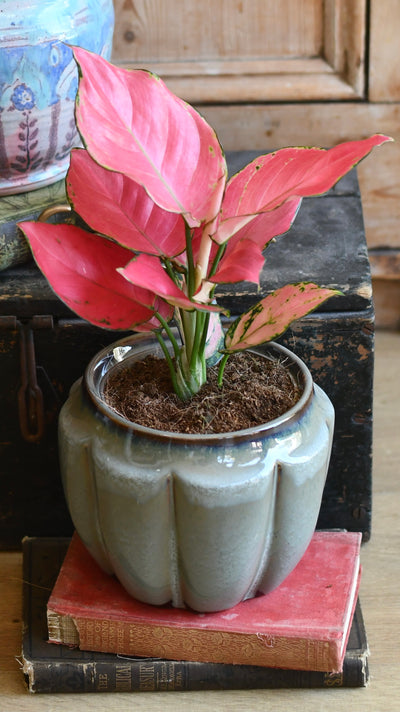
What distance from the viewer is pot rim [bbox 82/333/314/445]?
0.64m

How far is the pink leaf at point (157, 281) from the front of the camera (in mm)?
579

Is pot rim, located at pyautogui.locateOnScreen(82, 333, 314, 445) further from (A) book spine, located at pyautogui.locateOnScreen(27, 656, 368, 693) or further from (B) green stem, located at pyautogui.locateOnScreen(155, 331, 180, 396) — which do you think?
(A) book spine, located at pyautogui.locateOnScreen(27, 656, 368, 693)

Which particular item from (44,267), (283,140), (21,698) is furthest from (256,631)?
(283,140)

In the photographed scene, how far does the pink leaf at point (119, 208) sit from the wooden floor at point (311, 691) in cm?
35

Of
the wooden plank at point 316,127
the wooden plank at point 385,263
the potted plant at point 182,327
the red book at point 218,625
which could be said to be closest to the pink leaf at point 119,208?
the potted plant at point 182,327

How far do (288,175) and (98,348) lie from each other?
0.28 metres

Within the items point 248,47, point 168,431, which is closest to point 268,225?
point 168,431

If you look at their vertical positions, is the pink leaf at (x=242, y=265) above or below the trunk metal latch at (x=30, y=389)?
above

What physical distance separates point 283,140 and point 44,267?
0.62m

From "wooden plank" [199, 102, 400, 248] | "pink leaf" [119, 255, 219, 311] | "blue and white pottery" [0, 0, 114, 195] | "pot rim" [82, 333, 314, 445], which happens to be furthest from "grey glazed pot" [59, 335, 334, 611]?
"wooden plank" [199, 102, 400, 248]

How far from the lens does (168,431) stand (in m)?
0.66

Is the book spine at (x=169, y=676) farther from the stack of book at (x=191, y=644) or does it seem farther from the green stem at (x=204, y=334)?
the green stem at (x=204, y=334)

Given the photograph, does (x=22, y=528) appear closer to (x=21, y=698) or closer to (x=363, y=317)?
(x=21, y=698)

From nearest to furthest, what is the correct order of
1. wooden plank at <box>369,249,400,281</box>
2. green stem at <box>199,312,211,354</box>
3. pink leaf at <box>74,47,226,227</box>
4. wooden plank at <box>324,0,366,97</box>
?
pink leaf at <box>74,47,226,227</box>
green stem at <box>199,312,211,354</box>
wooden plank at <box>324,0,366,97</box>
wooden plank at <box>369,249,400,281</box>
